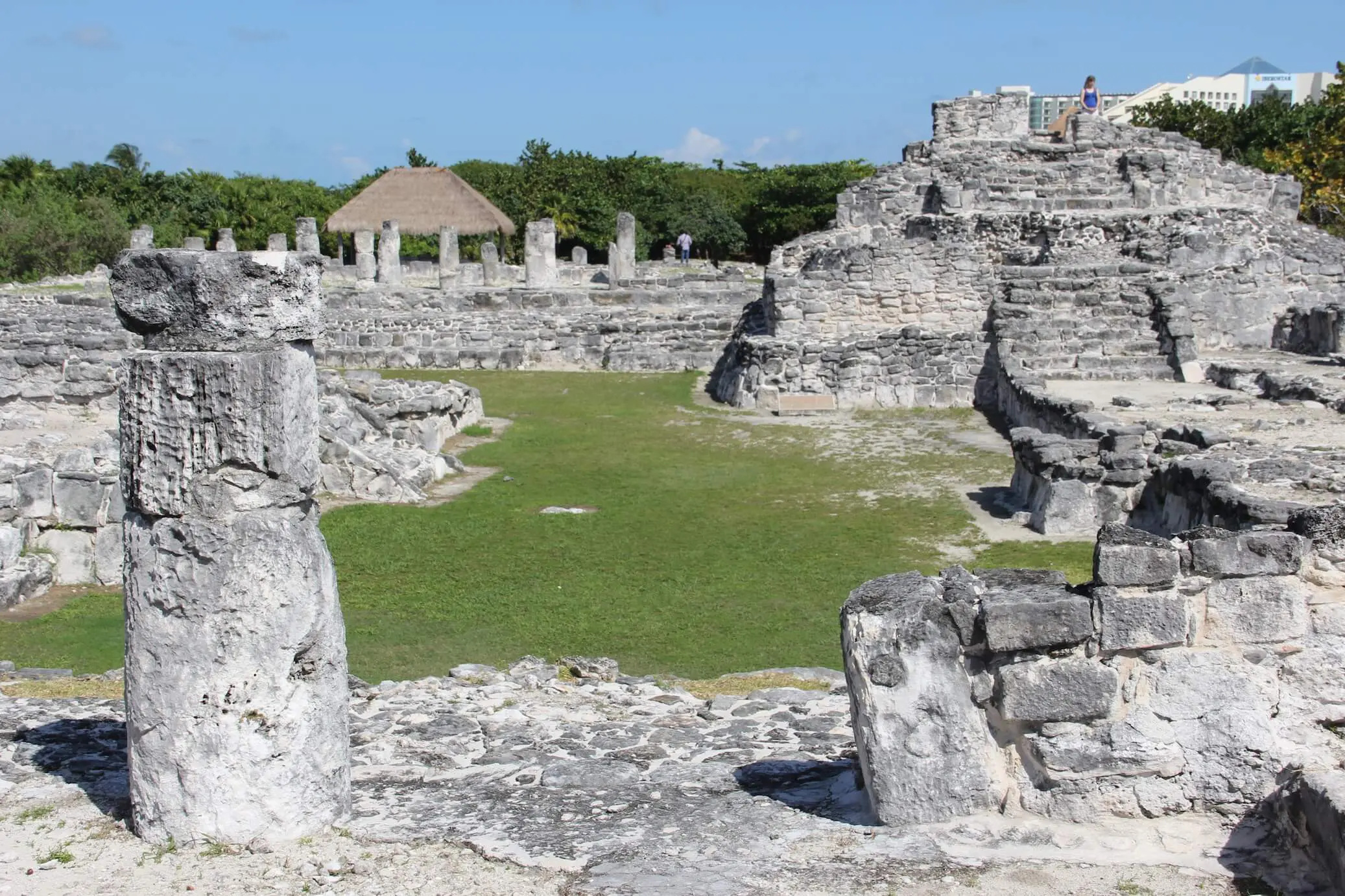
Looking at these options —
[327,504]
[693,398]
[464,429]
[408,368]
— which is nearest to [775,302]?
[693,398]

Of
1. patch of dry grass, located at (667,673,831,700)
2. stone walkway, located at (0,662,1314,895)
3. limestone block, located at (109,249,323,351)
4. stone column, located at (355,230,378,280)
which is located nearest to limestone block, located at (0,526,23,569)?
stone walkway, located at (0,662,1314,895)

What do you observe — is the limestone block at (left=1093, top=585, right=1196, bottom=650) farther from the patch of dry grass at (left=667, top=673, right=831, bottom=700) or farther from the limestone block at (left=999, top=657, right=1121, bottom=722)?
the patch of dry grass at (left=667, top=673, right=831, bottom=700)

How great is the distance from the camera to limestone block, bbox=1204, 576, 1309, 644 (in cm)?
465

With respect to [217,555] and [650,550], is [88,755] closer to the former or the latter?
[217,555]

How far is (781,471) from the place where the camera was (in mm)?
14164

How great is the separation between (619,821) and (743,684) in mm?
2663

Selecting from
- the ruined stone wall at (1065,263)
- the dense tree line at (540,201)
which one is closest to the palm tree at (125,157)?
the dense tree line at (540,201)

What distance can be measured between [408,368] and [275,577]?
1922 cm

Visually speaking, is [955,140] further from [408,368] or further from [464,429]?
[464,429]

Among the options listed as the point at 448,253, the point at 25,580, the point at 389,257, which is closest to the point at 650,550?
the point at 25,580

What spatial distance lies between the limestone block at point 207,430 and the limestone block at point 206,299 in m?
0.08

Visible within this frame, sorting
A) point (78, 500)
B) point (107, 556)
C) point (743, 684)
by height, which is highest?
point (78, 500)

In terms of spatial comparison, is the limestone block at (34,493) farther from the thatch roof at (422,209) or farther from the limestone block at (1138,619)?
the thatch roof at (422,209)

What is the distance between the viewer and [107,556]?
1008 centimetres
